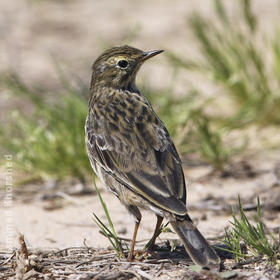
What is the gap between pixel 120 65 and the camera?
5406mm

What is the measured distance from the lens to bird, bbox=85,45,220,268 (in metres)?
4.12

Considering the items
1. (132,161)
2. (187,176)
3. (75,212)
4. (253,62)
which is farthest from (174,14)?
Result: (132,161)

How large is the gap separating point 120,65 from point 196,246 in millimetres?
2025

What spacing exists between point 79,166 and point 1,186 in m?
0.92

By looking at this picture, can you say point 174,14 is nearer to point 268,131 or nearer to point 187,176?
point 268,131

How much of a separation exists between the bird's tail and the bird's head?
1745 millimetres

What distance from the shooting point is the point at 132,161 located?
4543 millimetres

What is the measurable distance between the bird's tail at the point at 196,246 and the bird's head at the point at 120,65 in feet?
5.73

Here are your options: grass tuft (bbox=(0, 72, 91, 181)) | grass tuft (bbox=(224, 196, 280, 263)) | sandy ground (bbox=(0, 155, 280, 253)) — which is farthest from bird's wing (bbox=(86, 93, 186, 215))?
grass tuft (bbox=(0, 72, 91, 181))

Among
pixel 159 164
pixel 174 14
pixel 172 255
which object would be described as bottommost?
pixel 172 255

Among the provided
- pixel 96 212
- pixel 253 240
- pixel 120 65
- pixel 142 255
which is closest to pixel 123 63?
pixel 120 65

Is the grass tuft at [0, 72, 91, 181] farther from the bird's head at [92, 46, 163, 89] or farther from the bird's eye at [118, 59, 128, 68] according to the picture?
the bird's eye at [118, 59, 128, 68]

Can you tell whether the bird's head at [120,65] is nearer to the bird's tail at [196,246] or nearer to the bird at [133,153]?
the bird at [133,153]

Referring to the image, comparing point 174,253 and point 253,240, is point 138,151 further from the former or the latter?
point 253,240
